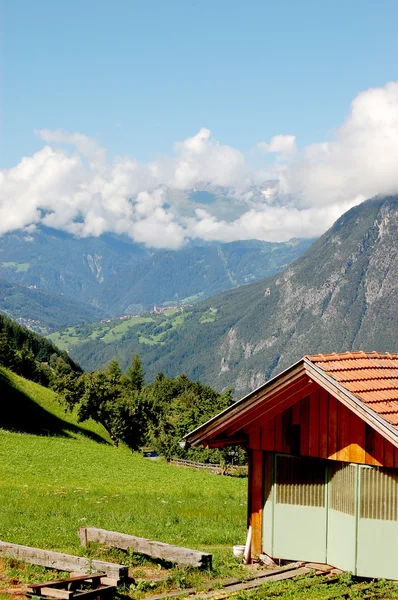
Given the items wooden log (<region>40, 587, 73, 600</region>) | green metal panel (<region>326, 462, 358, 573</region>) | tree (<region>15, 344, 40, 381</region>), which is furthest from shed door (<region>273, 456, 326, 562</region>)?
tree (<region>15, 344, 40, 381</region>)

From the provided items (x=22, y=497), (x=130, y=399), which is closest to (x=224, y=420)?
(x=22, y=497)

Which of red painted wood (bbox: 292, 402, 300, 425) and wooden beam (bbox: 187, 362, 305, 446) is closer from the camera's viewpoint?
wooden beam (bbox: 187, 362, 305, 446)

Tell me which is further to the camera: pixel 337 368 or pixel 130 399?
pixel 130 399

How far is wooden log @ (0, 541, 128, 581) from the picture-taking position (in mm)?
12867

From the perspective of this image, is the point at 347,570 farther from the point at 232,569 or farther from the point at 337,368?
the point at 337,368

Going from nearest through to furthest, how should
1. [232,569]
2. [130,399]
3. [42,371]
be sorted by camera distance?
[232,569], [130,399], [42,371]

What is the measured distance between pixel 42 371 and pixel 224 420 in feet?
386

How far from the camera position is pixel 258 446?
1532cm

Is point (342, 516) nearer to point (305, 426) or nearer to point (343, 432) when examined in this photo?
point (343, 432)

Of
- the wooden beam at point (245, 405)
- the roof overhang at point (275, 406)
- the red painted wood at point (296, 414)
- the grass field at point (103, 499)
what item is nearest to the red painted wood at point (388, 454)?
the roof overhang at point (275, 406)

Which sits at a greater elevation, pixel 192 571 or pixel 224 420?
pixel 224 420

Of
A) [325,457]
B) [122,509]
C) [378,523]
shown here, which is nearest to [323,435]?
[325,457]

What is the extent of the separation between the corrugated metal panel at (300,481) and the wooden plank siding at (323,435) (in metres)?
0.26

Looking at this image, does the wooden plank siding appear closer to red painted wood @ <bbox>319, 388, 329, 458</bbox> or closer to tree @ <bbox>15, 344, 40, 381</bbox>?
red painted wood @ <bbox>319, 388, 329, 458</bbox>
